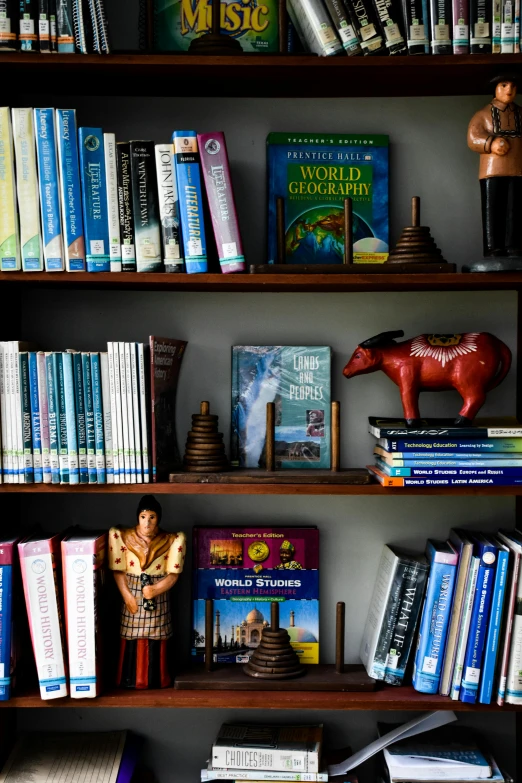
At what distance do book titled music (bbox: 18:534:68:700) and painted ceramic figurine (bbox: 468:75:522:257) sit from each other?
98cm

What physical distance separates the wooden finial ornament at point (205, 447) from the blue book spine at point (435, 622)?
1.45 feet

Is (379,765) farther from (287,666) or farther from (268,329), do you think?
(268,329)

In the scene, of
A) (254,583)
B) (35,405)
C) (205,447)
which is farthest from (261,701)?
(35,405)

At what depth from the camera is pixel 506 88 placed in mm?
1364

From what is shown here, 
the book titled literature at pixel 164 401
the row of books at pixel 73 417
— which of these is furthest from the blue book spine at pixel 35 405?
the book titled literature at pixel 164 401

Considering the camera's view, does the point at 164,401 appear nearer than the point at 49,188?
No

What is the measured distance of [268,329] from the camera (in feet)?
5.27

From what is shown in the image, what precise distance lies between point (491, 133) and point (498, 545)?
0.75 m

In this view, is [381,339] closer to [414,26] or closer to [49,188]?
[414,26]

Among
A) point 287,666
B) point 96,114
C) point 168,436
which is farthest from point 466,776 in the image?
point 96,114

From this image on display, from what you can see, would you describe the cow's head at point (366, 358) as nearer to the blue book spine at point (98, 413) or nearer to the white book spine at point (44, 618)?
the blue book spine at point (98, 413)

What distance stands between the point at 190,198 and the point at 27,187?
0.28 m

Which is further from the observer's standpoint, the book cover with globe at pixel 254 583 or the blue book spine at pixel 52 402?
the book cover with globe at pixel 254 583

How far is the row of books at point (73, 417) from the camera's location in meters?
1.38
